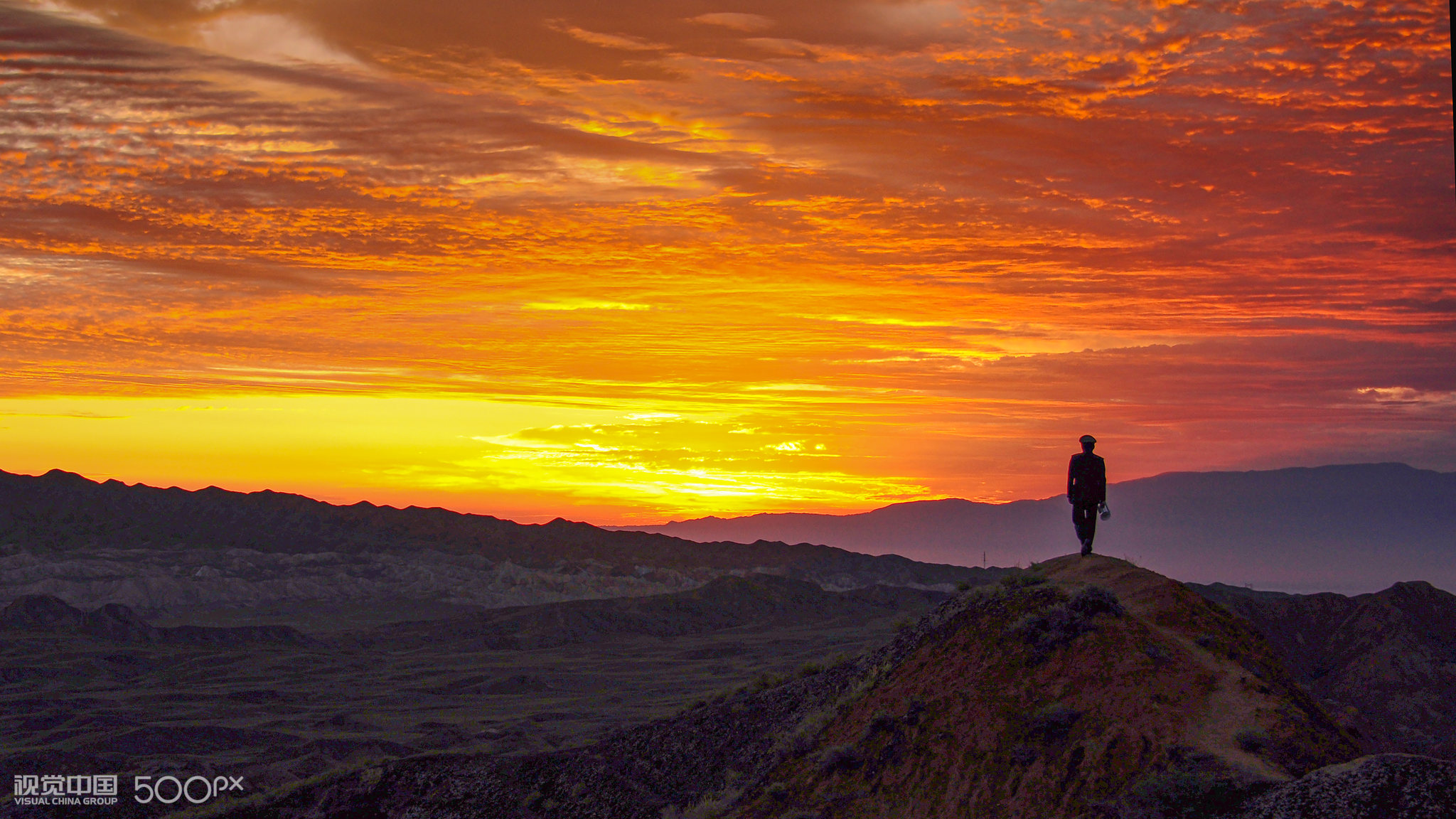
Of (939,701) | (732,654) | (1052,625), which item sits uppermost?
(1052,625)

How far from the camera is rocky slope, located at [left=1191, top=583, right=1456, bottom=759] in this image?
54.9 metres

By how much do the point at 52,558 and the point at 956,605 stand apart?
17303 cm

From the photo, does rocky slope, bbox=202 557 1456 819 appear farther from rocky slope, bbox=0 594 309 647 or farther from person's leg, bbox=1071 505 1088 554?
rocky slope, bbox=0 594 309 647

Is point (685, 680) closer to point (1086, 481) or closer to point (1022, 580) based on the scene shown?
point (1022, 580)

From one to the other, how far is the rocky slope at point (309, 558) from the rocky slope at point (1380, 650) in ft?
→ 246

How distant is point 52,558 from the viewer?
160 metres

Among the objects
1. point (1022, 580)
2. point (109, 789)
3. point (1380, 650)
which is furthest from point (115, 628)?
point (1022, 580)

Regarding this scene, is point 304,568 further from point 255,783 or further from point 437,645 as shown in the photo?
point 255,783

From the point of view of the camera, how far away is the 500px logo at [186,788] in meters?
37.7

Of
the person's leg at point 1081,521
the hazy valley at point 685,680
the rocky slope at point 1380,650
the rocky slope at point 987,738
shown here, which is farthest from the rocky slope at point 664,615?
the person's leg at point 1081,521

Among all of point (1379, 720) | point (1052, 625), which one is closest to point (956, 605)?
point (1052, 625)

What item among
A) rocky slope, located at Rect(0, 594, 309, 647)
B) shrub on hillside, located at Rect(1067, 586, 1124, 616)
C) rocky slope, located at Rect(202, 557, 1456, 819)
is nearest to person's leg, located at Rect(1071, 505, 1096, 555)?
rocky slope, located at Rect(202, 557, 1456, 819)

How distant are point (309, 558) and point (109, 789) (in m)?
139

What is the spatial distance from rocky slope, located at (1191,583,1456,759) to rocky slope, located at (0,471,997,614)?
74989 millimetres
